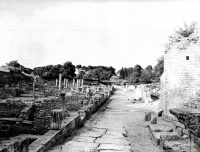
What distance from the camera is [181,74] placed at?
9.40 m

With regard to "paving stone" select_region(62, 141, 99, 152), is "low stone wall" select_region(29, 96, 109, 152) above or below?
above

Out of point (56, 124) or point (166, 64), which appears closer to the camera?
point (56, 124)

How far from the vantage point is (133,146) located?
22.7 ft

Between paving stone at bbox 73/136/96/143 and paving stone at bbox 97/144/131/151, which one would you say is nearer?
paving stone at bbox 97/144/131/151

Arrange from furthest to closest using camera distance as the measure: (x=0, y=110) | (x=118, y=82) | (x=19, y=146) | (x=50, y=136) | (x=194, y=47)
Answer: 1. (x=118, y=82)
2. (x=0, y=110)
3. (x=194, y=47)
4. (x=50, y=136)
5. (x=19, y=146)

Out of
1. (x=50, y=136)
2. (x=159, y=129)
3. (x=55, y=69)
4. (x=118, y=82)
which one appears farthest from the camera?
(x=118, y=82)

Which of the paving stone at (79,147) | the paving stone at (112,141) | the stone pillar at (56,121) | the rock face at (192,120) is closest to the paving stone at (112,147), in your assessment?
the paving stone at (79,147)

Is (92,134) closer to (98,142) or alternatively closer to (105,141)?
(105,141)

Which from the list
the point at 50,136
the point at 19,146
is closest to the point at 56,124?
the point at 50,136

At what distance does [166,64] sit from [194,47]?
1400 mm

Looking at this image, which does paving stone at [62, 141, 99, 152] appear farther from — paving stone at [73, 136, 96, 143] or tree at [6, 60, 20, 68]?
tree at [6, 60, 20, 68]

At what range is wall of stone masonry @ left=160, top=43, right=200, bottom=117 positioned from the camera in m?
9.05

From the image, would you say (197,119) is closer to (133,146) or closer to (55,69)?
(133,146)

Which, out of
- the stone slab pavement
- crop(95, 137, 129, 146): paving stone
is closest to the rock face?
the stone slab pavement
